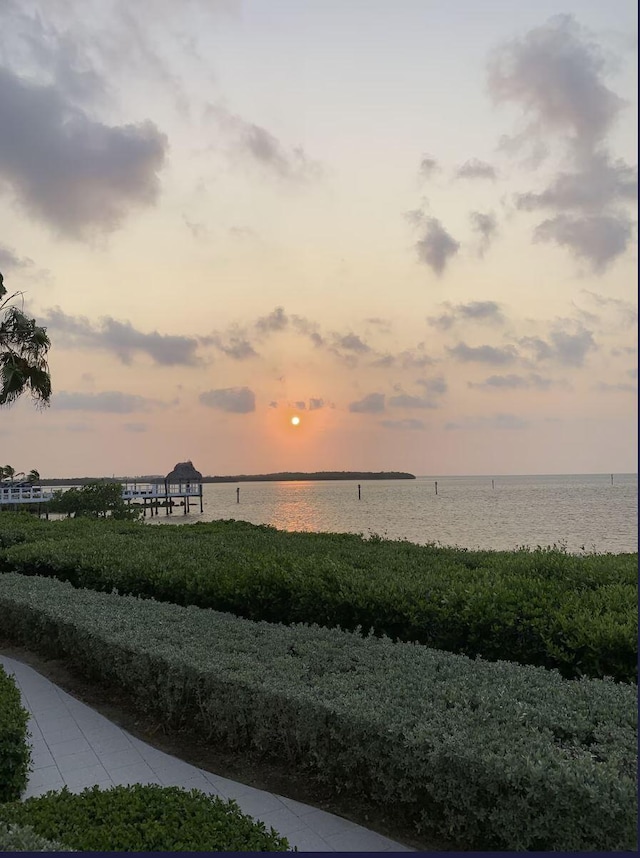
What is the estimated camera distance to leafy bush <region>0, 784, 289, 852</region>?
266cm

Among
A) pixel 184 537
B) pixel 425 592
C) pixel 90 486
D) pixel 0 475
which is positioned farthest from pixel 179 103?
pixel 0 475

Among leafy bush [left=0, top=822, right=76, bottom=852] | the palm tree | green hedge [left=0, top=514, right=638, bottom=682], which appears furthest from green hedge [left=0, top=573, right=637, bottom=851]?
the palm tree

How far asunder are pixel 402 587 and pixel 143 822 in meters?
3.42

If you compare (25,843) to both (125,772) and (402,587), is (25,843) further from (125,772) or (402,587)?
(402,587)

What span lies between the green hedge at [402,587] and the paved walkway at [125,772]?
1.97 meters

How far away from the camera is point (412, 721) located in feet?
11.2

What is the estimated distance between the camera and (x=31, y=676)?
20.6 ft

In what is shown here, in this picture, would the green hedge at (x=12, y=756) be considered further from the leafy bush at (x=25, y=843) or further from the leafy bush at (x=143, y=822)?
the leafy bush at (x=25, y=843)

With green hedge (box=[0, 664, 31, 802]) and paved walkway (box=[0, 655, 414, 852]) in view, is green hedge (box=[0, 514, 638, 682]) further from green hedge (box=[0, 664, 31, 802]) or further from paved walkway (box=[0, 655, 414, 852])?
green hedge (box=[0, 664, 31, 802])

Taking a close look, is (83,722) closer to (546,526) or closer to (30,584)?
(30,584)

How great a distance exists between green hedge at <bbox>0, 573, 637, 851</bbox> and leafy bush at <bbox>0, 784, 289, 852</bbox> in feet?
2.78

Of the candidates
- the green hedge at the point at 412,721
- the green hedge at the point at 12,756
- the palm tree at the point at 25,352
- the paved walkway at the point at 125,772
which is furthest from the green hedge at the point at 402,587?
the palm tree at the point at 25,352

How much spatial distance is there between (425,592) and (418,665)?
4.82 feet

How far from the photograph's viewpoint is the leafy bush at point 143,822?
2.66 m
